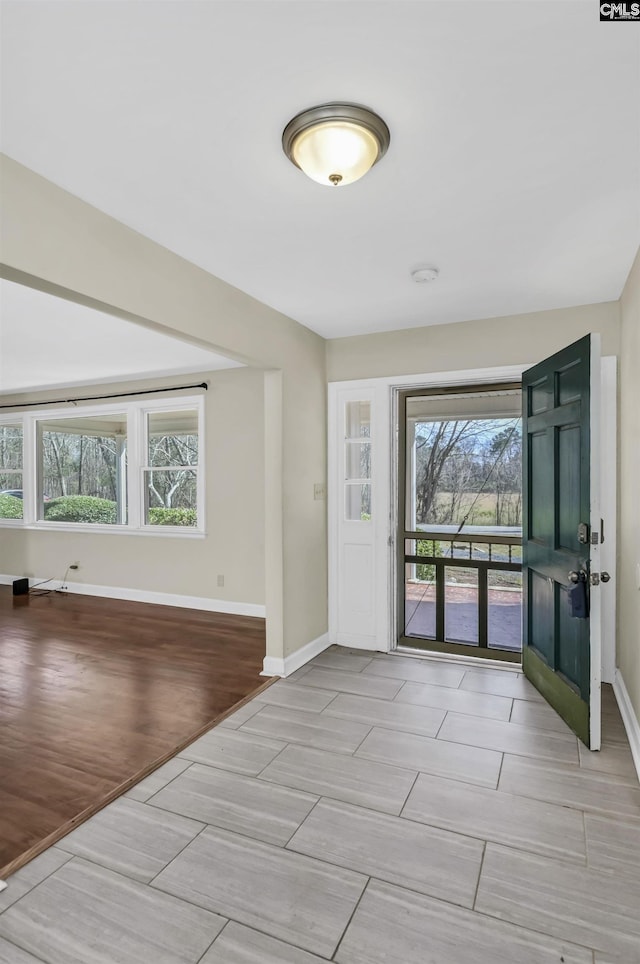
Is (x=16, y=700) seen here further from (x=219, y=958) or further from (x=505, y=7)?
(x=505, y=7)

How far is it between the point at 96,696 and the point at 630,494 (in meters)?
3.47

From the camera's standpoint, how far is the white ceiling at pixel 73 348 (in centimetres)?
354

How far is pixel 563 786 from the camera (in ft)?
7.80

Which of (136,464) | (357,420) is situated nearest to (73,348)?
(136,464)

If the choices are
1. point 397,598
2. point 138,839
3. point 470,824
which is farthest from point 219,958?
point 397,598

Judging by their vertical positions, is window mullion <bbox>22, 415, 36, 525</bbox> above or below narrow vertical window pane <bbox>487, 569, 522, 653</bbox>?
above

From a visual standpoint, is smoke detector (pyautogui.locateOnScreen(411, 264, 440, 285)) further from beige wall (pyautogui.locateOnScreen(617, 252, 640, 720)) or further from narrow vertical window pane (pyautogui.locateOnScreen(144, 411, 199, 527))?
narrow vertical window pane (pyautogui.locateOnScreen(144, 411, 199, 527))

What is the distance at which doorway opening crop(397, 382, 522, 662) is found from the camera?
16.8ft

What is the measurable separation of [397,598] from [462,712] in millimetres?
1309

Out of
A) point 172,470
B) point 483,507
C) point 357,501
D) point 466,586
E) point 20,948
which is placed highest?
point 172,470

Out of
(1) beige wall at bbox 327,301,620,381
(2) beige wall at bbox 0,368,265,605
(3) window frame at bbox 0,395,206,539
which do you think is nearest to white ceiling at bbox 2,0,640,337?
(1) beige wall at bbox 327,301,620,381

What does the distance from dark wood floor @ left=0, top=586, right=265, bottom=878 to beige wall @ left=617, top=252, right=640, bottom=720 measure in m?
2.25

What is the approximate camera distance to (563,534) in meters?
3.03

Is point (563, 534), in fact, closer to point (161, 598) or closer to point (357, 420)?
point (357, 420)
